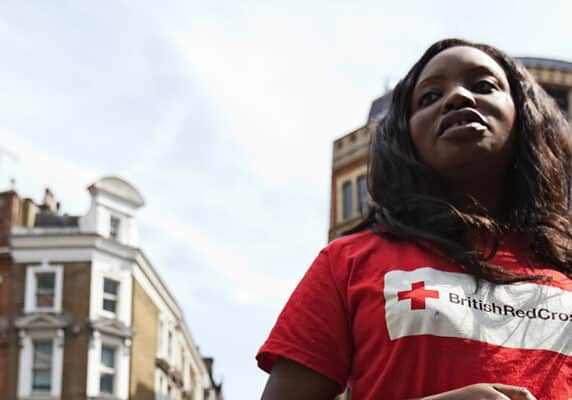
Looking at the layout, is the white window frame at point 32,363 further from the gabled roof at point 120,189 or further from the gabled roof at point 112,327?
the gabled roof at point 120,189

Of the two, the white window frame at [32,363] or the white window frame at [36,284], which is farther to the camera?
the white window frame at [36,284]

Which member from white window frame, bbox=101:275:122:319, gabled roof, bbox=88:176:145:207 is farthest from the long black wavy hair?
gabled roof, bbox=88:176:145:207

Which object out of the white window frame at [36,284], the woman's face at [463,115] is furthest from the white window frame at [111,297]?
the woman's face at [463,115]

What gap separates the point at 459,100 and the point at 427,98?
13cm

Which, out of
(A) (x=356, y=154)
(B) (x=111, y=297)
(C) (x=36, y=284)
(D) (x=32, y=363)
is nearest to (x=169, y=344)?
(B) (x=111, y=297)

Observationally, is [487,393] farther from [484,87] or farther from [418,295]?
[484,87]

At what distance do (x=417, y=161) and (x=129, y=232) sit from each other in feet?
107

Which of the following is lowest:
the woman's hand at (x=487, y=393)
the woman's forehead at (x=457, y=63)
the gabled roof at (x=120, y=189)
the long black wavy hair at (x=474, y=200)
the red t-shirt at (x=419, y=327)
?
the woman's hand at (x=487, y=393)

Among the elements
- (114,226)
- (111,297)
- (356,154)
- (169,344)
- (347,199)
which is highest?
(356,154)

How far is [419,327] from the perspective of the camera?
2.09m

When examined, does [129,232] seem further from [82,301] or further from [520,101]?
[520,101]

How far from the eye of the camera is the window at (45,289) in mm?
32406

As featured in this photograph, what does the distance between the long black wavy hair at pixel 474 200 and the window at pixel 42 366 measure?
30.6m

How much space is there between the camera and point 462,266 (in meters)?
2.21
